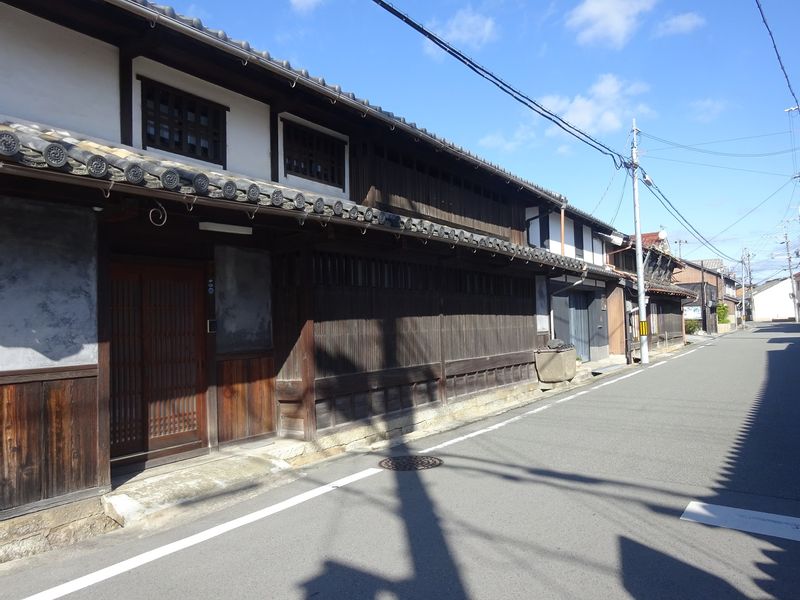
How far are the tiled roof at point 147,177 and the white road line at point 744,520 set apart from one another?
5.09m

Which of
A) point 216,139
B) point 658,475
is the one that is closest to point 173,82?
point 216,139

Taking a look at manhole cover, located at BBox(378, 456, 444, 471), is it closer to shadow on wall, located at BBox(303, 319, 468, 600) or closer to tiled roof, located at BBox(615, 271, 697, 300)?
shadow on wall, located at BBox(303, 319, 468, 600)

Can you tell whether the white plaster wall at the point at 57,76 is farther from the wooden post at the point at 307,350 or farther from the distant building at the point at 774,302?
the distant building at the point at 774,302

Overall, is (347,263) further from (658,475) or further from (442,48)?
(658,475)

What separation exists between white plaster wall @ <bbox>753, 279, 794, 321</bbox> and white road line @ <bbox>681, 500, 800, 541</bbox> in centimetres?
10316

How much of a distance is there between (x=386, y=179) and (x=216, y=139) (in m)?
4.07

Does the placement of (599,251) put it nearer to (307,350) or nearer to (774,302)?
(307,350)

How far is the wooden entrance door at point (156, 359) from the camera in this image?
6.48 meters

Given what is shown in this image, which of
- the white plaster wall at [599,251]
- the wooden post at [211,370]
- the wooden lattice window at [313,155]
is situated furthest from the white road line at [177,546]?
the white plaster wall at [599,251]

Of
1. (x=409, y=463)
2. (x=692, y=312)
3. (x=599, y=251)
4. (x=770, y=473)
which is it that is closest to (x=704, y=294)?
(x=692, y=312)

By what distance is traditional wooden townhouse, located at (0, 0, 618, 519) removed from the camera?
5.15 m

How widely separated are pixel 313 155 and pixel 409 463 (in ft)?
17.8

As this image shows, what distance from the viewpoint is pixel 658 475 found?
6.48m

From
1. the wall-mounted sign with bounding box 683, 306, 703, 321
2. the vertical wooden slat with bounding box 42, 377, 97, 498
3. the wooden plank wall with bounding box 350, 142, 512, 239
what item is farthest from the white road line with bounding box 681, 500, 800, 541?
the wall-mounted sign with bounding box 683, 306, 703, 321
